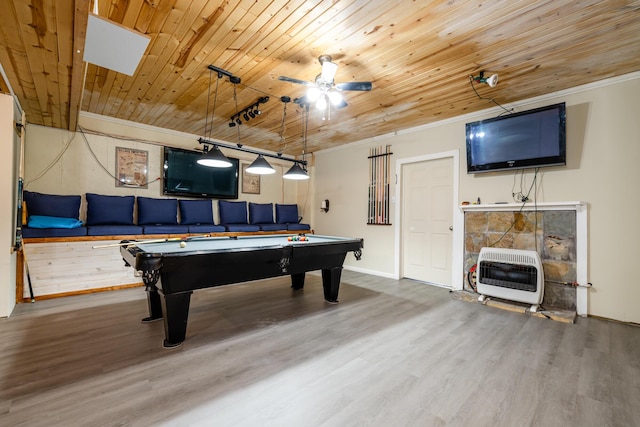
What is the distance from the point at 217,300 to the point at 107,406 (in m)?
2.00

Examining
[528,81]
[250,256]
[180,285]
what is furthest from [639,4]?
[180,285]

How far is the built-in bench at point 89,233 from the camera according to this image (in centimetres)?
347

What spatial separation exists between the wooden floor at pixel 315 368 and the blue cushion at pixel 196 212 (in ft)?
6.34

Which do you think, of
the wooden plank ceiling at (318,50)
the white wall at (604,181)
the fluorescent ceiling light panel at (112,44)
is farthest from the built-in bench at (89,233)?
the white wall at (604,181)

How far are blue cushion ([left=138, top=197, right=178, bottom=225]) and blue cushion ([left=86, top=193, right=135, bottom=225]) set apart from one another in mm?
153

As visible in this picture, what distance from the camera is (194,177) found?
525 cm

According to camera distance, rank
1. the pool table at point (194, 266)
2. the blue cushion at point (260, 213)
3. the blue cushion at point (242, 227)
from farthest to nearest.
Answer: the blue cushion at point (260, 213) < the blue cushion at point (242, 227) < the pool table at point (194, 266)

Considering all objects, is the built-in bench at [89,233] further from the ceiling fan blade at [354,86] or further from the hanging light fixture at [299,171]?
the ceiling fan blade at [354,86]

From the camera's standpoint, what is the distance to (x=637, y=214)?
2893 millimetres

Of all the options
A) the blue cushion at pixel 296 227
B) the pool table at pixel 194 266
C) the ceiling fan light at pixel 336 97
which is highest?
the ceiling fan light at pixel 336 97

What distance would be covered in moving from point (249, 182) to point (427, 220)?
3.79 metres

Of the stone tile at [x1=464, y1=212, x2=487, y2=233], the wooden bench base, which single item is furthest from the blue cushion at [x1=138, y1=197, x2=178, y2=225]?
the stone tile at [x1=464, y1=212, x2=487, y2=233]

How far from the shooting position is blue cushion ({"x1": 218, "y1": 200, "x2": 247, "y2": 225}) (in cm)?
546

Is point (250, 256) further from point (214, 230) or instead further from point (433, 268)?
point (433, 268)
